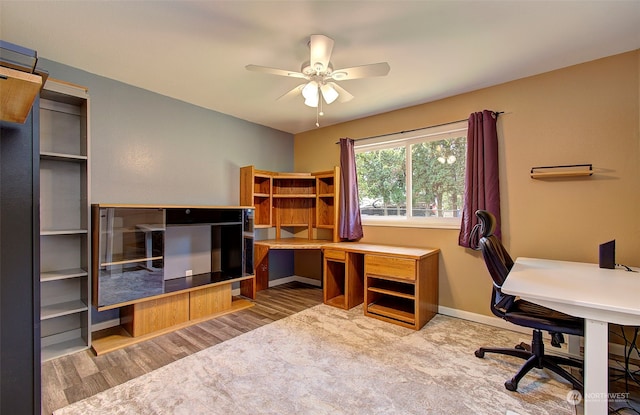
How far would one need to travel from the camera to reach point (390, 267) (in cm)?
300

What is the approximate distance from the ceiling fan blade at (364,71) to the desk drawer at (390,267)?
1.81 m

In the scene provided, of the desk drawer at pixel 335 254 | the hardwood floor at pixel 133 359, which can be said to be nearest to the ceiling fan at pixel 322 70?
the desk drawer at pixel 335 254

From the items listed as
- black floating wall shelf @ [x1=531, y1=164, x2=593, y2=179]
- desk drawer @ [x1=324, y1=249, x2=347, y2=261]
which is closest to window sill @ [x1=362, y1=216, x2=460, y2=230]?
desk drawer @ [x1=324, y1=249, x2=347, y2=261]

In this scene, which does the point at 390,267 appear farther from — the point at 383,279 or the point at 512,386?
the point at 512,386

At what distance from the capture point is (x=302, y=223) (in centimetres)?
454

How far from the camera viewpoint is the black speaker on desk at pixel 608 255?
2117 mm

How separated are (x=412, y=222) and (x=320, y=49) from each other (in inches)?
93.3

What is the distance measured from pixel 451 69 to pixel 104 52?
3.05 meters

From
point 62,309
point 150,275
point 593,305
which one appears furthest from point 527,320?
point 62,309

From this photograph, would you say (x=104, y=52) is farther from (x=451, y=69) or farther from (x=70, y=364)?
(x=451, y=69)

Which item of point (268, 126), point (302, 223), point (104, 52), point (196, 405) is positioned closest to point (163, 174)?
point (104, 52)

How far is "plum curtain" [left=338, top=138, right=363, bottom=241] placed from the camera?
153 inches

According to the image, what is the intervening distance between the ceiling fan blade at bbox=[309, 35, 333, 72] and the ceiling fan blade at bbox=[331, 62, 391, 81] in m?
0.12

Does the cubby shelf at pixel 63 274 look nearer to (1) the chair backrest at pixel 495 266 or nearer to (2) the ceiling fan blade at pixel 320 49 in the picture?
(2) the ceiling fan blade at pixel 320 49
